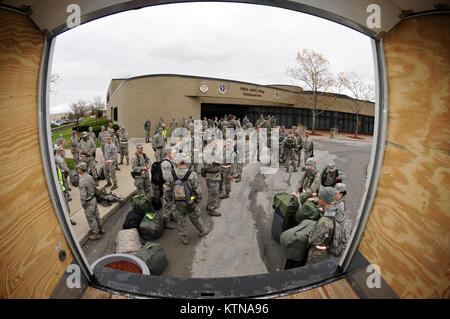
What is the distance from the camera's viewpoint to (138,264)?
3.23m

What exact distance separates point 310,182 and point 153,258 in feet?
14.0

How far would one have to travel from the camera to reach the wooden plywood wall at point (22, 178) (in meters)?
1.51

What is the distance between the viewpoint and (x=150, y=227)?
4855 millimetres

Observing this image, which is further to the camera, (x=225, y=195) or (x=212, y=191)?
(x=225, y=195)

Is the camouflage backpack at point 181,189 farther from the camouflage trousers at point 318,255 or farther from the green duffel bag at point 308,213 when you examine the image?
the camouflage trousers at point 318,255

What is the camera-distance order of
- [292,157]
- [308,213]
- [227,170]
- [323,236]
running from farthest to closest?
→ 1. [292,157]
2. [227,170]
3. [308,213]
4. [323,236]

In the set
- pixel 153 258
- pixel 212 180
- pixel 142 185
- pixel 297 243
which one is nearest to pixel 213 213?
pixel 212 180

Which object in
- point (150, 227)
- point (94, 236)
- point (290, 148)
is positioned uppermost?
point (290, 148)

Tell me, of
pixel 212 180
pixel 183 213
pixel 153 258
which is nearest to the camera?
pixel 153 258

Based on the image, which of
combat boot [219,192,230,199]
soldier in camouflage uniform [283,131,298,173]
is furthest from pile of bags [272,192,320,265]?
soldier in camouflage uniform [283,131,298,173]

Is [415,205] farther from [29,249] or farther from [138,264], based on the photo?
[138,264]

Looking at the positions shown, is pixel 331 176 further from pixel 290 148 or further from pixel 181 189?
pixel 290 148

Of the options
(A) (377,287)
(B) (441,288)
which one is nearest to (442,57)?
(B) (441,288)

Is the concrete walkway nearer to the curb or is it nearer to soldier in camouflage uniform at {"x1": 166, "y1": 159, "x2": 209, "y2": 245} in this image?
the curb
